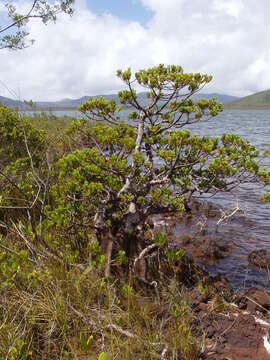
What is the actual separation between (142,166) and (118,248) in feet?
4.84

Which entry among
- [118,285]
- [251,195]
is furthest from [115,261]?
[251,195]

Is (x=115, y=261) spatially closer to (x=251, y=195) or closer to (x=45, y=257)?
(x=45, y=257)

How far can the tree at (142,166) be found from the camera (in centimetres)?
468

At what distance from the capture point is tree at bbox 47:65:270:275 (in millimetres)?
4684

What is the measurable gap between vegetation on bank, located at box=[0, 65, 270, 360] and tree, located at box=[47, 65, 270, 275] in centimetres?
2

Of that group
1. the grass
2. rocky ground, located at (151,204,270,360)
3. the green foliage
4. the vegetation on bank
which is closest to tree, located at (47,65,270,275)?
the vegetation on bank

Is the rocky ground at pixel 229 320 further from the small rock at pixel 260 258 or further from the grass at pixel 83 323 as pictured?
the small rock at pixel 260 258

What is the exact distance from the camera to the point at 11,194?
293 inches

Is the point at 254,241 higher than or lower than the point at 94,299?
lower

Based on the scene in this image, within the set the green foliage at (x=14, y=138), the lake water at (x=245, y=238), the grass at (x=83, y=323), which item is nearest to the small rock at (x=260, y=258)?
the lake water at (x=245, y=238)

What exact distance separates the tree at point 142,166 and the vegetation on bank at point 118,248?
2cm

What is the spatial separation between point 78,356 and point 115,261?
70.1 inches

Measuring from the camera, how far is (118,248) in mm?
5242

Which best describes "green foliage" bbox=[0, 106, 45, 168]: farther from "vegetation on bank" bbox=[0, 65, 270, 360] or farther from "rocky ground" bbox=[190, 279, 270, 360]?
"rocky ground" bbox=[190, 279, 270, 360]
